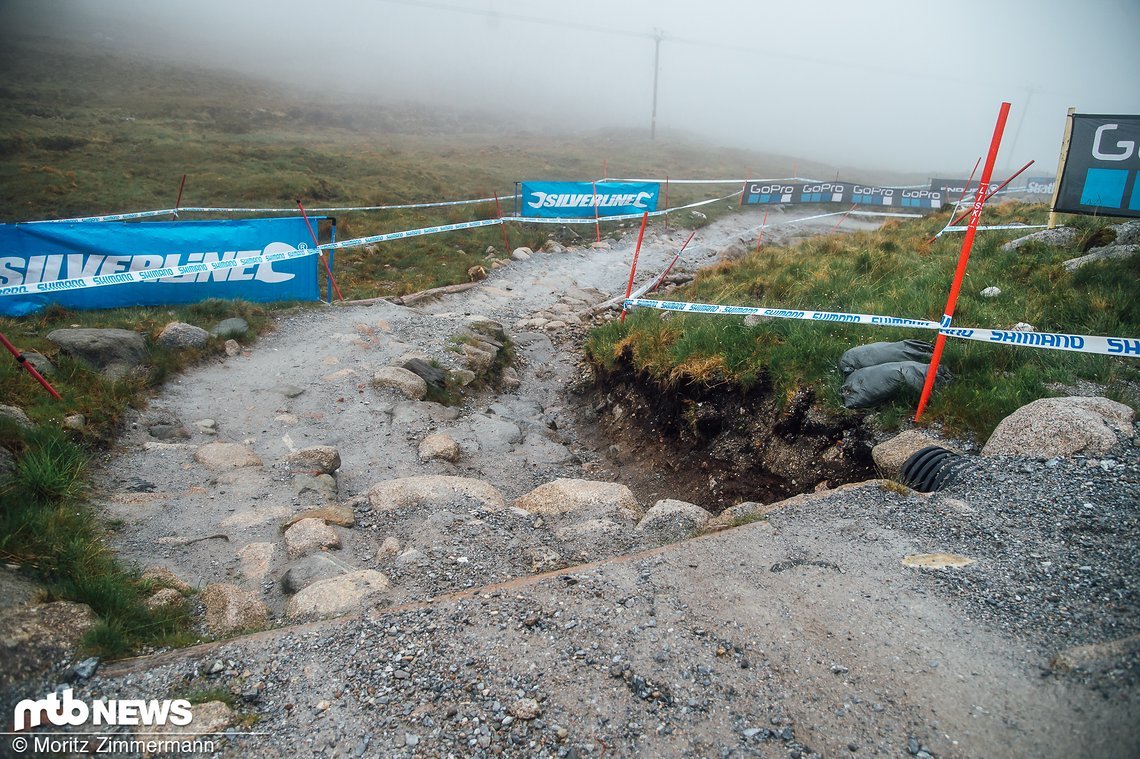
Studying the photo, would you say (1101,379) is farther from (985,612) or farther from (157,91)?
(157,91)

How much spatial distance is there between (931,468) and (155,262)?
10707 mm

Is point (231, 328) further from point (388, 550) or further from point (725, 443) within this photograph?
point (725, 443)

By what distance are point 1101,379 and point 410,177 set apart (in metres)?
24.8

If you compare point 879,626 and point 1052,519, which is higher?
point 1052,519

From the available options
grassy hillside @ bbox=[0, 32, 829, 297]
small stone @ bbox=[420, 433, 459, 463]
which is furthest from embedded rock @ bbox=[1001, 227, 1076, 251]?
grassy hillside @ bbox=[0, 32, 829, 297]

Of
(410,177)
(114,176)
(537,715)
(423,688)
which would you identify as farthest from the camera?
(410,177)

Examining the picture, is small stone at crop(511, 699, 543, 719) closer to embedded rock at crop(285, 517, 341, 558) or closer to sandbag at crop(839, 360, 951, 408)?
embedded rock at crop(285, 517, 341, 558)

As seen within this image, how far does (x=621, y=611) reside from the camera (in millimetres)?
3510

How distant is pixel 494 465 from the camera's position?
684cm

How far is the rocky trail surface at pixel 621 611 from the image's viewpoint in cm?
271

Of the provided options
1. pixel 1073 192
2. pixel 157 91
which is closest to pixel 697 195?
pixel 1073 192

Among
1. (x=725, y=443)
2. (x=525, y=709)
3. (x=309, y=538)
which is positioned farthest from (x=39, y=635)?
(x=725, y=443)

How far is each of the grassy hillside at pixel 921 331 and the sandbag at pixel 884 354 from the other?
18 cm

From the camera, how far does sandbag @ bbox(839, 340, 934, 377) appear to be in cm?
596
